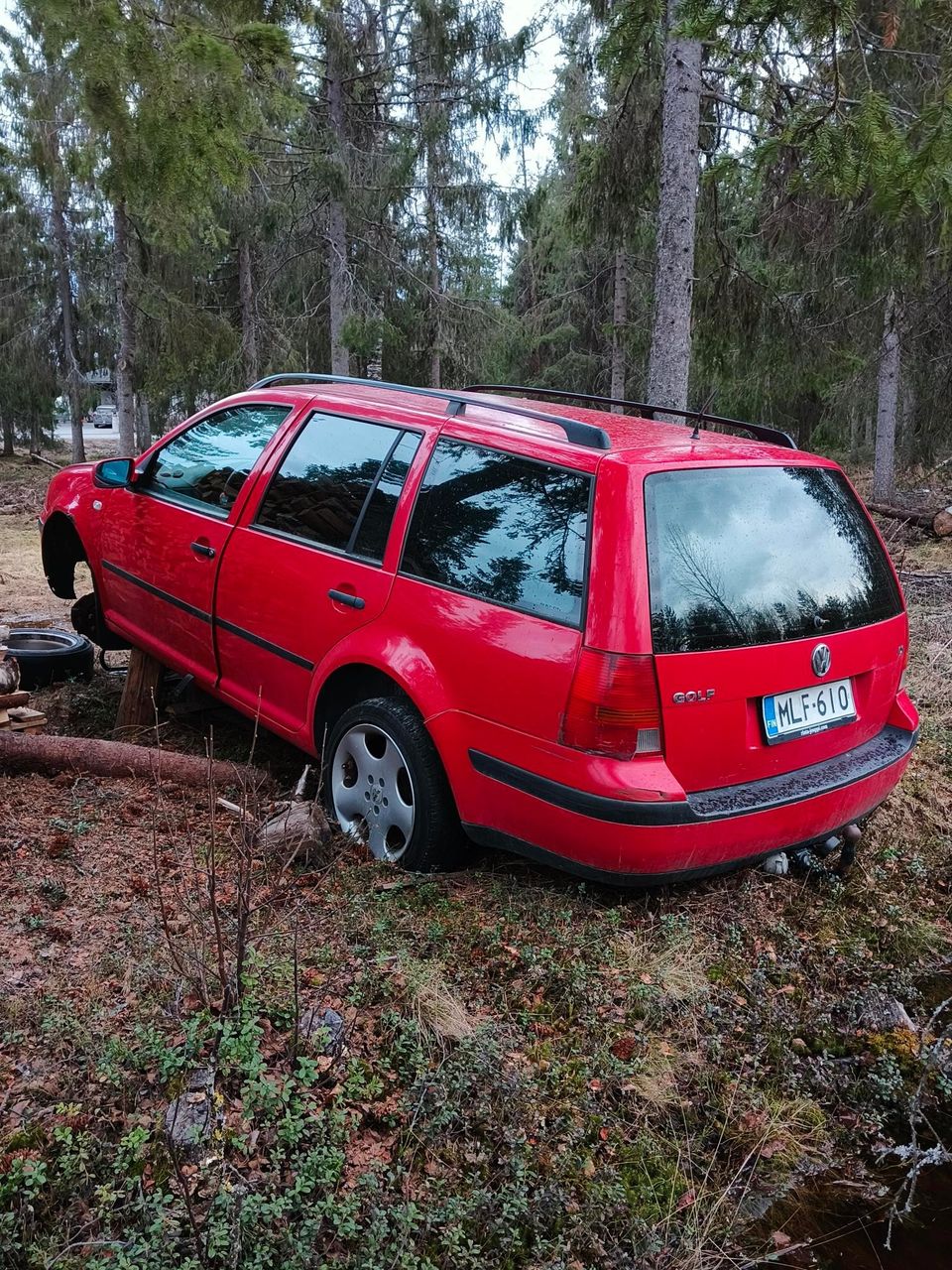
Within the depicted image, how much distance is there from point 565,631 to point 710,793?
71 cm

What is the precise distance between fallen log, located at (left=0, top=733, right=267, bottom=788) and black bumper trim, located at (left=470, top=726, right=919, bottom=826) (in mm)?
1621

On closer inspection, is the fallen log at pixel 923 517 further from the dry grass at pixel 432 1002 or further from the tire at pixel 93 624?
the dry grass at pixel 432 1002

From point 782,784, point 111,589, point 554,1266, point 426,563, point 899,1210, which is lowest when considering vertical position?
point 899,1210

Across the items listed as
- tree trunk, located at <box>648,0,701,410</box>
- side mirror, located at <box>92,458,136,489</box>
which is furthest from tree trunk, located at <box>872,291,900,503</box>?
side mirror, located at <box>92,458,136,489</box>

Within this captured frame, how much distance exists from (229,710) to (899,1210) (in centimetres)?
395

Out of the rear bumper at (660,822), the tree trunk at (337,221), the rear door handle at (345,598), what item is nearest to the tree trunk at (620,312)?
the tree trunk at (337,221)

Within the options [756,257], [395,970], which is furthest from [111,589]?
[756,257]

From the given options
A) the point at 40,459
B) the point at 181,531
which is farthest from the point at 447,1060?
the point at 40,459

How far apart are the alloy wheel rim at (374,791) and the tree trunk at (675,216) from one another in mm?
4685

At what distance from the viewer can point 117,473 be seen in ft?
16.7

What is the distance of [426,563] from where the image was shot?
343 centimetres

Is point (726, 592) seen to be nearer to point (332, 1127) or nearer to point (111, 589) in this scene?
point (332, 1127)

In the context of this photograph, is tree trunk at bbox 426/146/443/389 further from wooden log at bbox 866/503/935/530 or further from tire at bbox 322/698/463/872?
tire at bbox 322/698/463/872

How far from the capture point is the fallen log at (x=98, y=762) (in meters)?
4.22
